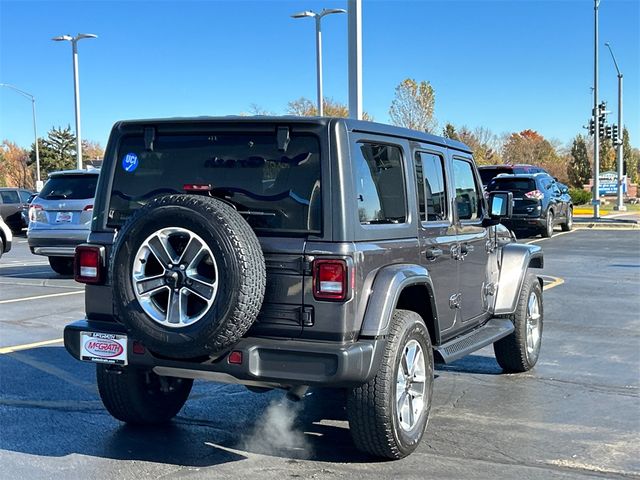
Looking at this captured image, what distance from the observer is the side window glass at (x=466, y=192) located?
5.86 meters

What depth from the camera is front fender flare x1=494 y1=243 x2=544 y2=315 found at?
6395 millimetres

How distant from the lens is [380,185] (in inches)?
183

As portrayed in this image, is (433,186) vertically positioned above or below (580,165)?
below

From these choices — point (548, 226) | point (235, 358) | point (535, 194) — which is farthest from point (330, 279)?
point (548, 226)

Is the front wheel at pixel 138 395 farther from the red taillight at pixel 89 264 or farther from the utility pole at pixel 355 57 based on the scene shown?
the utility pole at pixel 355 57

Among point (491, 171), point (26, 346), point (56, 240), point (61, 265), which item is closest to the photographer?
point (26, 346)

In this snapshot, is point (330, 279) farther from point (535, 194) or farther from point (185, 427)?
point (535, 194)

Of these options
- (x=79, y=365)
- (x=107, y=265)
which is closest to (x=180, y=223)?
(x=107, y=265)

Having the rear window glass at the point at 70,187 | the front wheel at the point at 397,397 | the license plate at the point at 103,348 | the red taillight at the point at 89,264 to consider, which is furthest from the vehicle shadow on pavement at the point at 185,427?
the rear window glass at the point at 70,187

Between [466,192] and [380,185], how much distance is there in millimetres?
1679

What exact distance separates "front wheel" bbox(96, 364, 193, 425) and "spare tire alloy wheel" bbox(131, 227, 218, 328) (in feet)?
2.69

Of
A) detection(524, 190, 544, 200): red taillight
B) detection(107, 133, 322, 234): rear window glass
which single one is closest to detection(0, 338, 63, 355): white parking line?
detection(107, 133, 322, 234): rear window glass

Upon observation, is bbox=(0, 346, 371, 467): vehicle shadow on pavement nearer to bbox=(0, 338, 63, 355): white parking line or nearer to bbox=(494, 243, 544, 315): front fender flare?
bbox=(0, 338, 63, 355): white parking line

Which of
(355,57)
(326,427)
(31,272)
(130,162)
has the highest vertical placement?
(355,57)
